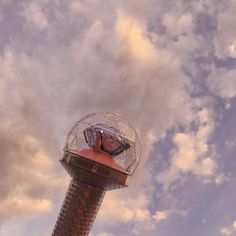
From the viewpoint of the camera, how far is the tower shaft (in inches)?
3076

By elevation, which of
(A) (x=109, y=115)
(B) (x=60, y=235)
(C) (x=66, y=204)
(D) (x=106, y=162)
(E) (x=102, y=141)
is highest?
(A) (x=109, y=115)

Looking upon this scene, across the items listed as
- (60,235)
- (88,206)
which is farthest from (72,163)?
(60,235)

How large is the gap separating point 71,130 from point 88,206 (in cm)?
1694

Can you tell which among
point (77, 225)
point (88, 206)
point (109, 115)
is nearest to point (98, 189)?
point (88, 206)

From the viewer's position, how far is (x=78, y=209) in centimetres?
7944

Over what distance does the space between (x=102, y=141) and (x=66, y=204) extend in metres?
17.8

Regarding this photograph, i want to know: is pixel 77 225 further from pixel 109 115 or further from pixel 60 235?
pixel 109 115

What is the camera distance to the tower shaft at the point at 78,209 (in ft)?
256

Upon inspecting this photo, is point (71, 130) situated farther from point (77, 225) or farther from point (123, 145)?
point (77, 225)

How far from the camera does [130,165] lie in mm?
77875

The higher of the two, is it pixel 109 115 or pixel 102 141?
pixel 109 115

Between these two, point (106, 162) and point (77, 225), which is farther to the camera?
point (77, 225)

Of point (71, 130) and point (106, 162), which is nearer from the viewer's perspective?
point (106, 162)

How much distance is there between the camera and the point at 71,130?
3105 inches
